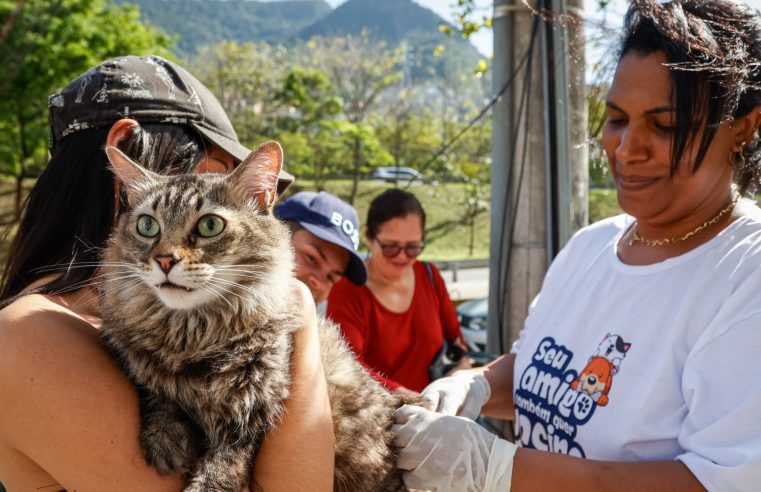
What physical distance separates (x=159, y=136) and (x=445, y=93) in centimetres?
2524

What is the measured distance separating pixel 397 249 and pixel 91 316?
2.52m

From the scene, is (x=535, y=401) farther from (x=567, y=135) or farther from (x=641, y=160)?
(x=567, y=135)

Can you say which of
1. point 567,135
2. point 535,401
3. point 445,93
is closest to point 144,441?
point 535,401

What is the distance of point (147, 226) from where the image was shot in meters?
1.71

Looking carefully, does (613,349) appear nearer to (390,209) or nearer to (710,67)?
(710,67)

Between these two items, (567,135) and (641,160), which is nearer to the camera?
(641,160)

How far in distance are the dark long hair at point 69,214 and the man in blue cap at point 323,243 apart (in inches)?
63.2

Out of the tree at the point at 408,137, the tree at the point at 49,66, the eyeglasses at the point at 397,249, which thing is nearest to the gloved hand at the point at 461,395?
the eyeglasses at the point at 397,249

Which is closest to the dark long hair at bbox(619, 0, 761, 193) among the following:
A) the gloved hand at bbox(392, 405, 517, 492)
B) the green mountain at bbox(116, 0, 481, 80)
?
the gloved hand at bbox(392, 405, 517, 492)

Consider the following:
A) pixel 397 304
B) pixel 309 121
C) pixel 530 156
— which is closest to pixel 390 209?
pixel 397 304

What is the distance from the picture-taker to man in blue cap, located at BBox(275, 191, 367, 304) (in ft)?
11.1

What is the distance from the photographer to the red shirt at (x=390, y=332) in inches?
146

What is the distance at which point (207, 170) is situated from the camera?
203 cm

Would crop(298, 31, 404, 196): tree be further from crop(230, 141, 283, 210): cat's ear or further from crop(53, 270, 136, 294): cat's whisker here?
crop(53, 270, 136, 294): cat's whisker
